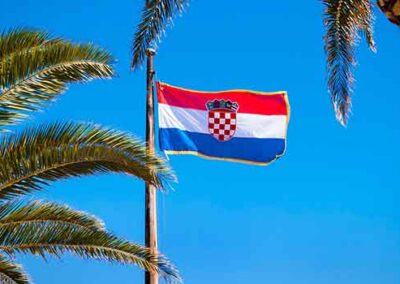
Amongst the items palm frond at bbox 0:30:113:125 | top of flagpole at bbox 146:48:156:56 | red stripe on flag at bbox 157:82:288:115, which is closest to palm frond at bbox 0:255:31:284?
palm frond at bbox 0:30:113:125

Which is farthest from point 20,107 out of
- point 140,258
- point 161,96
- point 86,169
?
point 161,96

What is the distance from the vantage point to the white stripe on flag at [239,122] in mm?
16922

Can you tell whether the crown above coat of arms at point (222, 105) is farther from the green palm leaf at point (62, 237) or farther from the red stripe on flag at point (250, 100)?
the green palm leaf at point (62, 237)

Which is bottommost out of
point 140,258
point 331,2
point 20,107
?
point 140,258

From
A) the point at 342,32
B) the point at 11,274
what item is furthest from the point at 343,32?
the point at 11,274

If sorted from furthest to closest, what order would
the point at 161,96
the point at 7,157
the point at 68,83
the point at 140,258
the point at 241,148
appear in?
1. the point at 241,148
2. the point at 161,96
3. the point at 140,258
4. the point at 68,83
5. the point at 7,157

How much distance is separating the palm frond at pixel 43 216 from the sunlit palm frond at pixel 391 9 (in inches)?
221

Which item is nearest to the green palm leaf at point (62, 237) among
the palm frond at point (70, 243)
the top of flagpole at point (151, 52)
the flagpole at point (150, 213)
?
the palm frond at point (70, 243)

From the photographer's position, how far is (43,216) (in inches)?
432

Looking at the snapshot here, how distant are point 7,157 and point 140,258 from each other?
2.64 metres

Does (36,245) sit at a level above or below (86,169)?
below

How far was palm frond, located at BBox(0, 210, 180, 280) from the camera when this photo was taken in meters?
10.8

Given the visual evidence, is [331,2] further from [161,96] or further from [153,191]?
[161,96]

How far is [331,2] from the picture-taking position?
32.9 ft
